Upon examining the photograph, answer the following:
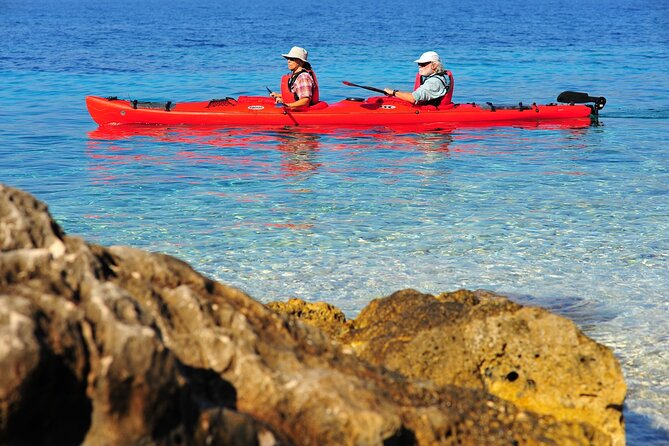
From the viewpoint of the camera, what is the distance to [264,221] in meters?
9.60

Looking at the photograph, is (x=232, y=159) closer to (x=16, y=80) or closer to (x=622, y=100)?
(x=622, y=100)

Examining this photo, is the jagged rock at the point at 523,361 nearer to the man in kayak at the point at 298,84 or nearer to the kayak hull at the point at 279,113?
the man in kayak at the point at 298,84

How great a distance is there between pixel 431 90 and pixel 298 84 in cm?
212

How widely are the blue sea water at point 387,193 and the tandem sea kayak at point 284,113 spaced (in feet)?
0.73

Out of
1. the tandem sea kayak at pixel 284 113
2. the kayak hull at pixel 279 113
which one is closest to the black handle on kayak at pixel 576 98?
the tandem sea kayak at pixel 284 113

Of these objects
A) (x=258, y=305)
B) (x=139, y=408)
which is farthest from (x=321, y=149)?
(x=139, y=408)

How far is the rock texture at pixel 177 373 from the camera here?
269cm

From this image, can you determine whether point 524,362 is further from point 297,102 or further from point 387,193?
point 297,102

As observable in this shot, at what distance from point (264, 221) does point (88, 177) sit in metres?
3.42

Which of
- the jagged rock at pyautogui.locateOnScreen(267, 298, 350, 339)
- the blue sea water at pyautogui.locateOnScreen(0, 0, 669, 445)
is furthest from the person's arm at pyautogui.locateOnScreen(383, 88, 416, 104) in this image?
the jagged rock at pyautogui.locateOnScreen(267, 298, 350, 339)

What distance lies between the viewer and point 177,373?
277cm

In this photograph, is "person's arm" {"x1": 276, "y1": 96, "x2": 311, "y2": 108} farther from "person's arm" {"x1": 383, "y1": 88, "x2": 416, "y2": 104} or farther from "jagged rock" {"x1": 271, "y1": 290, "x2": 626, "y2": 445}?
"jagged rock" {"x1": 271, "y1": 290, "x2": 626, "y2": 445}

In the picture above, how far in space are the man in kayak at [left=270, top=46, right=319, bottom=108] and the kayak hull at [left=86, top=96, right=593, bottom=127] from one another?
6.8 inches

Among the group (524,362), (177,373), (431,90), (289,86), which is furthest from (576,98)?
(177,373)
